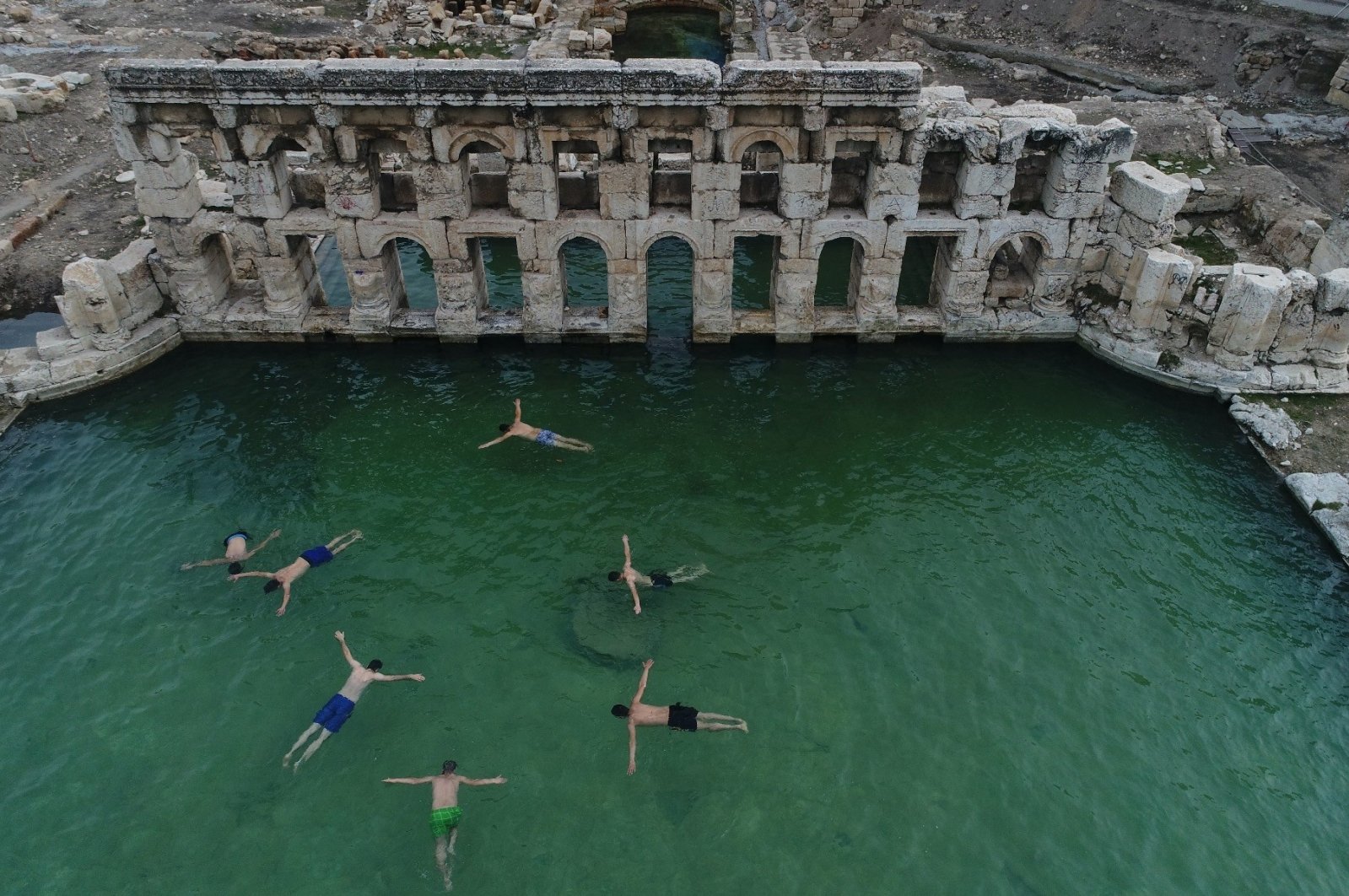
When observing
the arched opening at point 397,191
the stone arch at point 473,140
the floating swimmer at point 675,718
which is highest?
the stone arch at point 473,140

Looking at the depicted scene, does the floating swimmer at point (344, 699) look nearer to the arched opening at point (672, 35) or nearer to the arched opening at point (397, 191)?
the arched opening at point (397, 191)

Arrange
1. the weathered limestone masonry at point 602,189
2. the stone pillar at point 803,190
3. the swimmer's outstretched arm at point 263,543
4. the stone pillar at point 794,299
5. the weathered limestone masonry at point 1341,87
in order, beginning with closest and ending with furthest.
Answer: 1. the swimmer's outstretched arm at point 263,543
2. the weathered limestone masonry at point 602,189
3. the stone pillar at point 803,190
4. the stone pillar at point 794,299
5. the weathered limestone masonry at point 1341,87

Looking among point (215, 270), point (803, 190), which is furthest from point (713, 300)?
point (215, 270)

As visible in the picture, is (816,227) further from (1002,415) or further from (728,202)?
(1002,415)

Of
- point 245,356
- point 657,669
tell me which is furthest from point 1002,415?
point 245,356

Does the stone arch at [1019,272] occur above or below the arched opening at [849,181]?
below

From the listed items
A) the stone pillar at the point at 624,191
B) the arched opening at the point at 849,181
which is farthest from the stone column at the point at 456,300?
the arched opening at the point at 849,181
